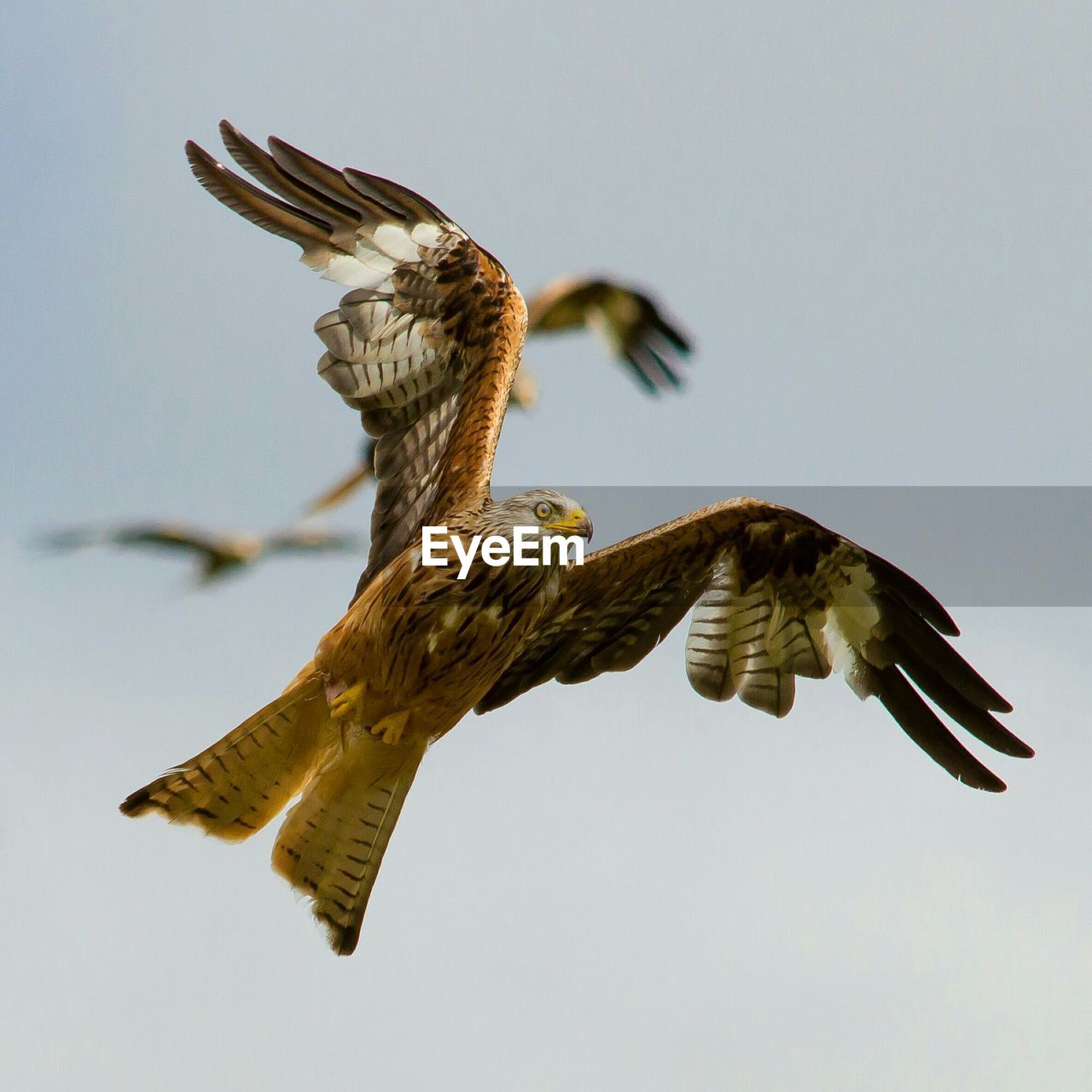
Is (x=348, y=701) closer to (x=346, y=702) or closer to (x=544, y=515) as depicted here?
(x=346, y=702)

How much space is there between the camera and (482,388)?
8.45m

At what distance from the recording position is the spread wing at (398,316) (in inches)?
336

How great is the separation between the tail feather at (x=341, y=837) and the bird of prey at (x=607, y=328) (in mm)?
3401

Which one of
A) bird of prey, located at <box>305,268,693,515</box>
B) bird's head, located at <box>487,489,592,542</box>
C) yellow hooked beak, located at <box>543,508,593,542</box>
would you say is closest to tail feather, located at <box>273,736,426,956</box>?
bird's head, located at <box>487,489,592,542</box>

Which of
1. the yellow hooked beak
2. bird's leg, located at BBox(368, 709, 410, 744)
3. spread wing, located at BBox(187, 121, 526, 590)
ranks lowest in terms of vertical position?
bird's leg, located at BBox(368, 709, 410, 744)

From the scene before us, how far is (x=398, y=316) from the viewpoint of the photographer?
8711 millimetres

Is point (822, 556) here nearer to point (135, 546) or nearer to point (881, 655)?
point (881, 655)

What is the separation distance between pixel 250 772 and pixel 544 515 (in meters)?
1.91

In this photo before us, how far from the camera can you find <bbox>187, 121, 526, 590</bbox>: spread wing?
28.0 ft

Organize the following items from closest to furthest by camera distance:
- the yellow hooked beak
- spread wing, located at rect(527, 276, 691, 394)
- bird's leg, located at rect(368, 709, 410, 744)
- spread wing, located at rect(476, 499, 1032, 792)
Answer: the yellow hooked beak → bird's leg, located at rect(368, 709, 410, 744) → spread wing, located at rect(476, 499, 1032, 792) → spread wing, located at rect(527, 276, 691, 394)

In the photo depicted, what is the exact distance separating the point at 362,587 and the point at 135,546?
5.33m

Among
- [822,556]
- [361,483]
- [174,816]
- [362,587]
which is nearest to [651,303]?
[361,483]

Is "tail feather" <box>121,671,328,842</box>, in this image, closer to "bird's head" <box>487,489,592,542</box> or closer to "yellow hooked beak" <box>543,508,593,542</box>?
"bird's head" <box>487,489,592,542</box>

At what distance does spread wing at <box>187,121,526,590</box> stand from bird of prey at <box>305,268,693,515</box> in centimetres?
269
